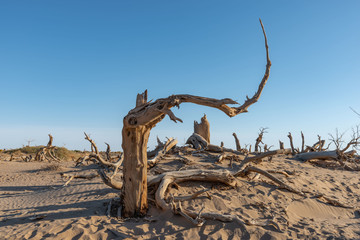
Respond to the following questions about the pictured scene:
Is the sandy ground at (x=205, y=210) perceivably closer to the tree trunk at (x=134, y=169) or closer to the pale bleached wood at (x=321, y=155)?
the tree trunk at (x=134, y=169)

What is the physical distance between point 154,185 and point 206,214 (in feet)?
5.60

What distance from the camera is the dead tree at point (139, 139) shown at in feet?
15.2

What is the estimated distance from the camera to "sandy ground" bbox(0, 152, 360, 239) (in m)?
4.51

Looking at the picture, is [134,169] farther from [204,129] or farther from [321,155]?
[321,155]

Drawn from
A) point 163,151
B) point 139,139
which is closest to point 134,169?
point 139,139

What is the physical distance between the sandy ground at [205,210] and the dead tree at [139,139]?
0.39 metres

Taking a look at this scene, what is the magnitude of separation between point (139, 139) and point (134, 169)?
64 centimetres

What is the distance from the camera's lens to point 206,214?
15.9 ft

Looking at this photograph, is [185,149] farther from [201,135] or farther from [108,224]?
[108,224]

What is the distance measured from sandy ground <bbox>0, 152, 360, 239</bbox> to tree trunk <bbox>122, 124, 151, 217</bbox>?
0.29m

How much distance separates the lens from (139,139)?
16.5 feet

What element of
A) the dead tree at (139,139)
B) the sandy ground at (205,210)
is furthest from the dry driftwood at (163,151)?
the dead tree at (139,139)

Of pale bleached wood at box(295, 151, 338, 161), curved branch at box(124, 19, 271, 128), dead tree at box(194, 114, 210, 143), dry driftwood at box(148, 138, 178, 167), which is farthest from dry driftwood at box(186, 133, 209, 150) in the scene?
curved branch at box(124, 19, 271, 128)

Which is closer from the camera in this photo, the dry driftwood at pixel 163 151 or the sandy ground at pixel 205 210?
the sandy ground at pixel 205 210
